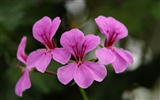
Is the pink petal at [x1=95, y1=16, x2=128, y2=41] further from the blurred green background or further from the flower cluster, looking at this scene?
the blurred green background

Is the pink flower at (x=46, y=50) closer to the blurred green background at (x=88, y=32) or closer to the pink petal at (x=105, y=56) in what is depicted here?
the pink petal at (x=105, y=56)

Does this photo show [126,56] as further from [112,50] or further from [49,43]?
[49,43]

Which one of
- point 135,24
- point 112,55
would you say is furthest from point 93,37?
point 135,24

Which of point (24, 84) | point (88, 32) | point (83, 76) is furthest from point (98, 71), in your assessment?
point (88, 32)

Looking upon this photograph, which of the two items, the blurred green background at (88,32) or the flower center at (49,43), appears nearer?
the flower center at (49,43)

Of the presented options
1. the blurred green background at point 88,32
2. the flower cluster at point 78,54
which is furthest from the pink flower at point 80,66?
the blurred green background at point 88,32

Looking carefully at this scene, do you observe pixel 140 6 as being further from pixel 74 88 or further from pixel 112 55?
pixel 112 55

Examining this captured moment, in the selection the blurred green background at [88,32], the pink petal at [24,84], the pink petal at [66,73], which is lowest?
the blurred green background at [88,32]
